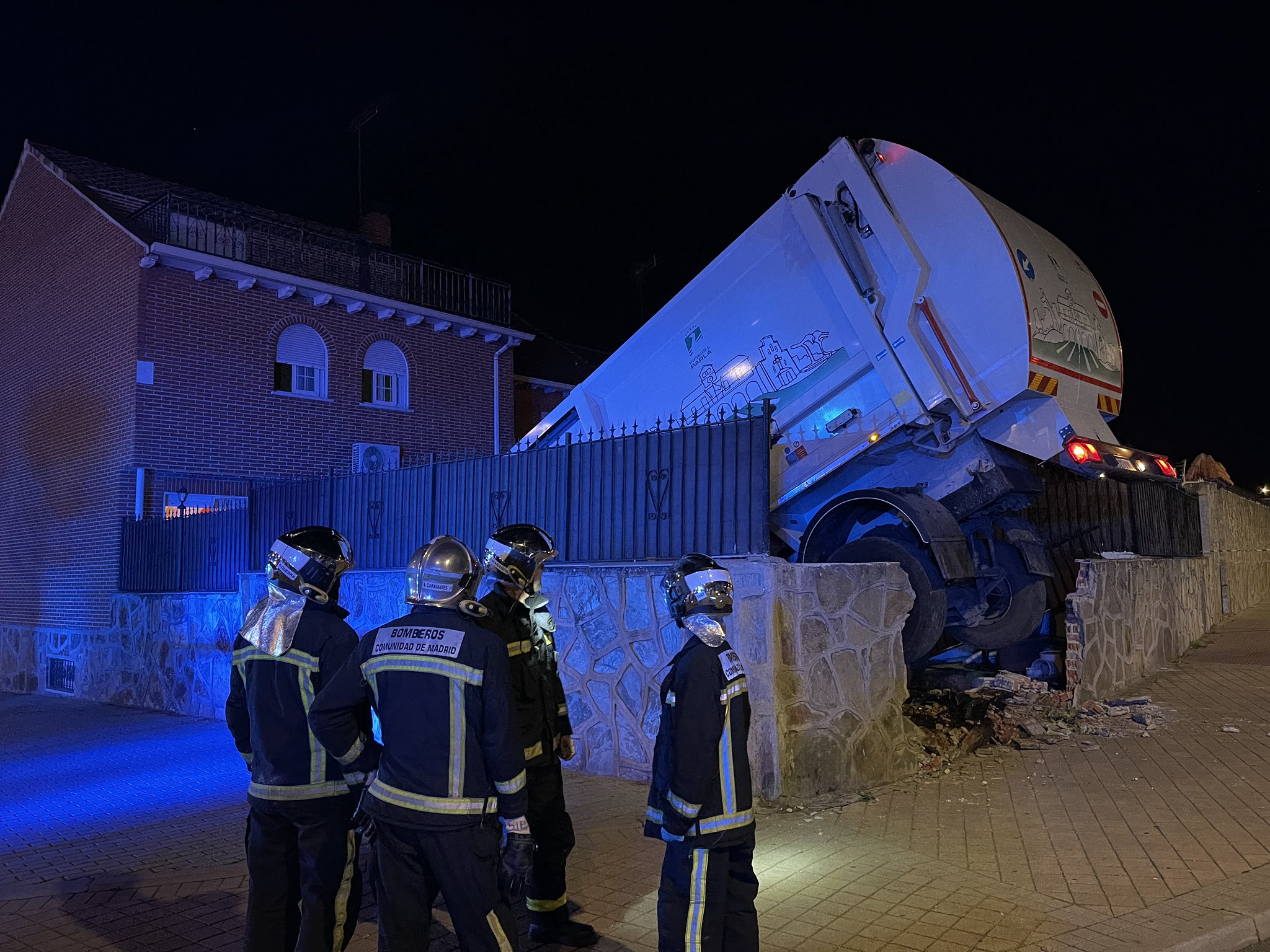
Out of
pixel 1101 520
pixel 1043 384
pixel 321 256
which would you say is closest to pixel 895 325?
pixel 1043 384

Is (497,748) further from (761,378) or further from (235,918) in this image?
(761,378)

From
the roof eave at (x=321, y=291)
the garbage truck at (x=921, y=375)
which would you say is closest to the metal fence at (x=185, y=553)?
the roof eave at (x=321, y=291)

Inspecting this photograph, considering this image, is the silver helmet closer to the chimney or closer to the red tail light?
the red tail light

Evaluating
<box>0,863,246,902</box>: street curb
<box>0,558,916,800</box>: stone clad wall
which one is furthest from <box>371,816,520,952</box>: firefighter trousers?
<box>0,558,916,800</box>: stone clad wall

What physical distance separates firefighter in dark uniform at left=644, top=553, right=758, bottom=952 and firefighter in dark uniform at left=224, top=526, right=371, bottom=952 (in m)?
1.19

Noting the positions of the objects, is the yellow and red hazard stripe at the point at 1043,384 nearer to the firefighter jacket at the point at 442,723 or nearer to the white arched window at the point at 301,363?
the firefighter jacket at the point at 442,723

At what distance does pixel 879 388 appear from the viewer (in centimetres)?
729

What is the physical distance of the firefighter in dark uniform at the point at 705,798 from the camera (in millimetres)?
3387

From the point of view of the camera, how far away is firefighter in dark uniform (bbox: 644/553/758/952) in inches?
133

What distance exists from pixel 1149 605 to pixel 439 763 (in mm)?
11280

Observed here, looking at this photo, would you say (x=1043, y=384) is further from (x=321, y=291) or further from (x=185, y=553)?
(x=321, y=291)

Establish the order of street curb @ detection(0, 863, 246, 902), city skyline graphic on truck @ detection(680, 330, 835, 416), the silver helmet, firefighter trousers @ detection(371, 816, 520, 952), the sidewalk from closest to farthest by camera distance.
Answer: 1. firefighter trousers @ detection(371, 816, 520, 952)
2. the silver helmet
3. the sidewalk
4. street curb @ detection(0, 863, 246, 902)
5. city skyline graphic on truck @ detection(680, 330, 835, 416)

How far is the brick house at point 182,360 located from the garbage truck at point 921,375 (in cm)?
993

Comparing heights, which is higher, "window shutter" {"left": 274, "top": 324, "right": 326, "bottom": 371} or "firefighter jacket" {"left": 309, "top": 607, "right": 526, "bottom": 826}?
"window shutter" {"left": 274, "top": 324, "right": 326, "bottom": 371}
